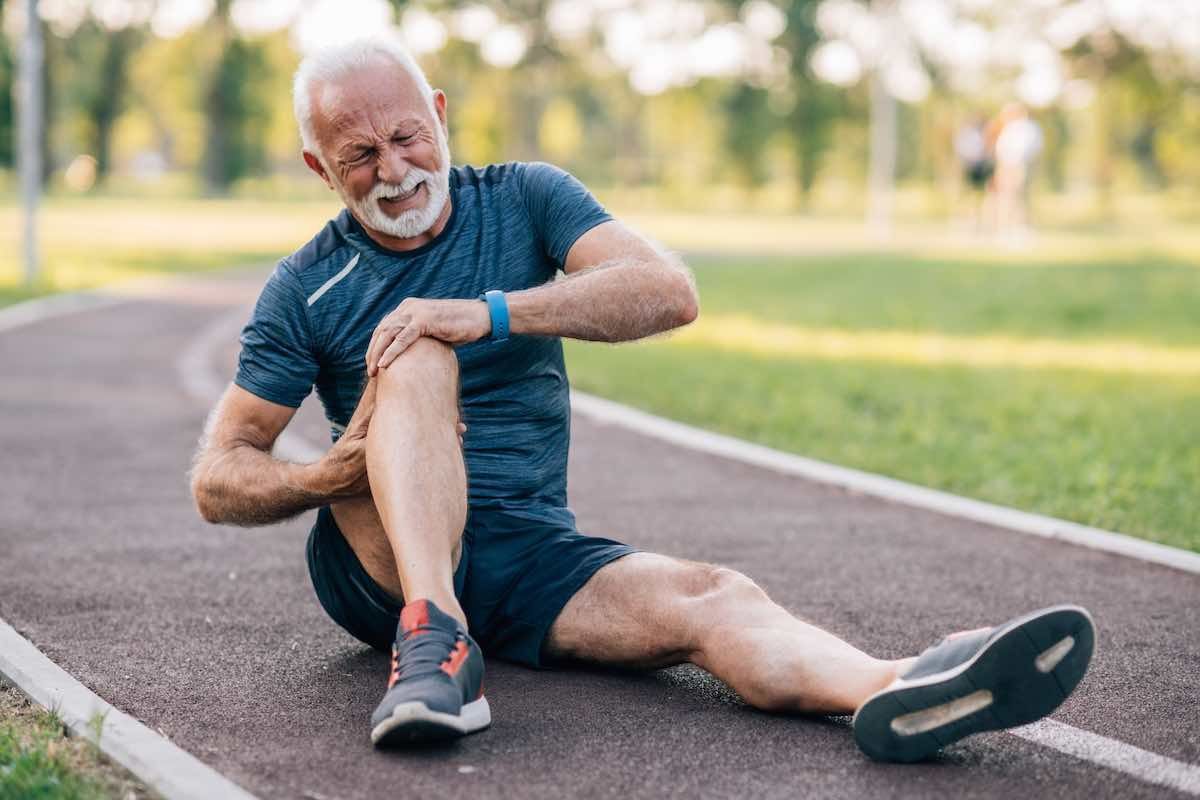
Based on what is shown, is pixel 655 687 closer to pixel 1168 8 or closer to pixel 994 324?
pixel 994 324

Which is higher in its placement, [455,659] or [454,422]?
[454,422]

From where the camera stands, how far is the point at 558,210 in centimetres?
443

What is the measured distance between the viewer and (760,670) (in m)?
3.79

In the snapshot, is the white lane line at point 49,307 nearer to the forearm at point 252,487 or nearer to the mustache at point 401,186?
the forearm at point 252,487

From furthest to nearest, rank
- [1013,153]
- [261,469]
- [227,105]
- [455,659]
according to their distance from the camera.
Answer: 1. [227,105]
2. [1013,153]
3. [261,469]
4. [455,659]

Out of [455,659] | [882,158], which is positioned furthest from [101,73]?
[455,659]

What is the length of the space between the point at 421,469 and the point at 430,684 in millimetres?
534

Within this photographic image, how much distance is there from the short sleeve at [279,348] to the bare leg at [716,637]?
0.95 metres

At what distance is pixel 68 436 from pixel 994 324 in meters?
8.50

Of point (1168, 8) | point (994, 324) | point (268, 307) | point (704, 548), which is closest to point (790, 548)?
point (704, 548)

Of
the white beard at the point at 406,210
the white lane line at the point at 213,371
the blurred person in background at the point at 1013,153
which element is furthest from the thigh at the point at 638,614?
the blurred person in background at the point at 1013,153

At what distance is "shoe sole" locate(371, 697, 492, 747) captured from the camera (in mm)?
3422

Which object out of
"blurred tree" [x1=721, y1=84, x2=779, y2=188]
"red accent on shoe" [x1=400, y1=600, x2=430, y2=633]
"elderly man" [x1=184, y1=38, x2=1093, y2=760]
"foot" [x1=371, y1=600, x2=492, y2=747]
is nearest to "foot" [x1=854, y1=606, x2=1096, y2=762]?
"elderly man" [x1=184, y1=38, x2=1093, y2=760]

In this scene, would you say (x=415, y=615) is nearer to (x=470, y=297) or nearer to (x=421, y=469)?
(x=421, y=469)
